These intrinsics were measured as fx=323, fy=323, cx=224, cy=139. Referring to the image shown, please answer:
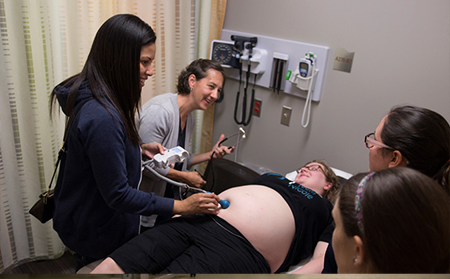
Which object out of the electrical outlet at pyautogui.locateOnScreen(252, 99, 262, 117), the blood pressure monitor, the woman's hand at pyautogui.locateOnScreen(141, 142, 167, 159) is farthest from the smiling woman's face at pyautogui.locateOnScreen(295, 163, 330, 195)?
the woman's hand at pyautogui.locateOnScreen(141, 142, 167, 159)

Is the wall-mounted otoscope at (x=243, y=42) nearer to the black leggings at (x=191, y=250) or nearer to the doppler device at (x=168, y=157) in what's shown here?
the doppler device at (x=168, y=157)

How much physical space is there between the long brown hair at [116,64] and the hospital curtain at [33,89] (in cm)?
72

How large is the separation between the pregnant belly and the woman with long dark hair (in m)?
0.34

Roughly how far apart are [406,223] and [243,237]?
3.14 ft

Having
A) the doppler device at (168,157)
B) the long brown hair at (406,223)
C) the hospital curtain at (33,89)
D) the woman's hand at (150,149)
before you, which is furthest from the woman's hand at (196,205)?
the hospital curtain at (33,89)

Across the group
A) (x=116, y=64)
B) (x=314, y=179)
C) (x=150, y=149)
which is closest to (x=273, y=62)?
(x=314, y=179)

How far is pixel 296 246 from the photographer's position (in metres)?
1.44

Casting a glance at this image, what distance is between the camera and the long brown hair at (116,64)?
3.37ft

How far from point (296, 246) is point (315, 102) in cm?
99

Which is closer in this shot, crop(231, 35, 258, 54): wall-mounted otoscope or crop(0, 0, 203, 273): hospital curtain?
crop(0, 0, 203, 273): hospital curtain

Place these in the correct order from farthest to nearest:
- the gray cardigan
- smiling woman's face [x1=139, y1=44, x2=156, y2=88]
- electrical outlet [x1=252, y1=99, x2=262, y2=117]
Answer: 1. electrical outlet [x1=252, y1=99, x2=262, y2=117]
2. the gray cardigan
3. smiling woman's face [x1=139, y1=44, x2=156, y2=88]

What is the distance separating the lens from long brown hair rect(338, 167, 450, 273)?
1.64ft

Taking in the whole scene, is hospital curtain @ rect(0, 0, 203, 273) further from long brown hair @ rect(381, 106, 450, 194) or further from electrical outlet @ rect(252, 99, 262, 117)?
long brown hair @ rect(381, 106, 450, 194)

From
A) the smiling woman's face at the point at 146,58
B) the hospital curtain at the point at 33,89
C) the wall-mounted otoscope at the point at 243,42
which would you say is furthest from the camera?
the wall-mounted otoscope at the point at 243,42
